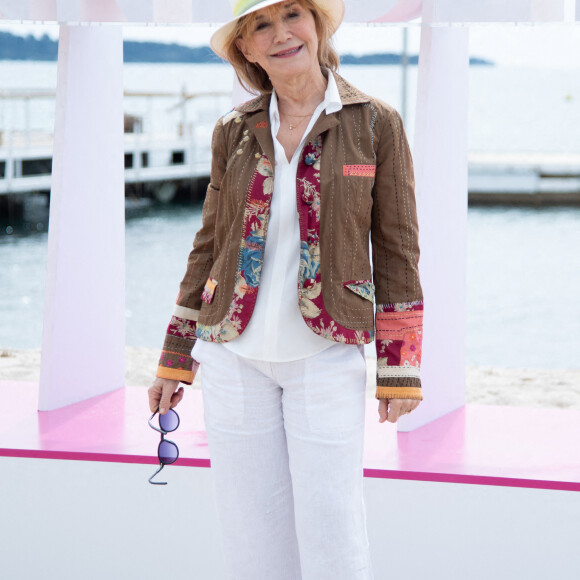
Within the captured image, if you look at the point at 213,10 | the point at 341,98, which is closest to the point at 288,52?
the point at 341,98

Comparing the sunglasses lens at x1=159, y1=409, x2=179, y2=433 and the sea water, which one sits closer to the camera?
the sunglasses lens at x1=159, y1=409, x2=179, y2=433

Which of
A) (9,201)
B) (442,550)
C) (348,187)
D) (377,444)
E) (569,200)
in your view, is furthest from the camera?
(569,200)

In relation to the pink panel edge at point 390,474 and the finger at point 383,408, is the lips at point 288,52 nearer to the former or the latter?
the finger at point 383,408

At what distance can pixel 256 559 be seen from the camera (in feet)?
5.57

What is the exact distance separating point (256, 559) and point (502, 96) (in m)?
65.1

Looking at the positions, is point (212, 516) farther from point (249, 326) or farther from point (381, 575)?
point (249, 326)

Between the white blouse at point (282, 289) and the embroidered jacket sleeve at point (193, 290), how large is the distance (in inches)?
6.3

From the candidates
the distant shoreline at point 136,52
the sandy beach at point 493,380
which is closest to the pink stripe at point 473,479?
the sandy beach at point 493,380

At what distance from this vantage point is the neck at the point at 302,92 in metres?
1.64

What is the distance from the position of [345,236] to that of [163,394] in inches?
21.1

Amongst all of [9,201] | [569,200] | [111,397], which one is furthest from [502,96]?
[111,397]

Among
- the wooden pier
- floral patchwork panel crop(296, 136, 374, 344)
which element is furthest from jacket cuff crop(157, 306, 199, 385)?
the wooden pier

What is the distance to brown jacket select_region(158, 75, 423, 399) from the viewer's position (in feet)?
5.20

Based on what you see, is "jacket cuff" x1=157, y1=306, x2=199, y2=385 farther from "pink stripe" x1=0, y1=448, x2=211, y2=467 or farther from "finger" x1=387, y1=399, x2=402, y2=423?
"pink stripe" x1=0, y1=448, x2=211, y2=467
